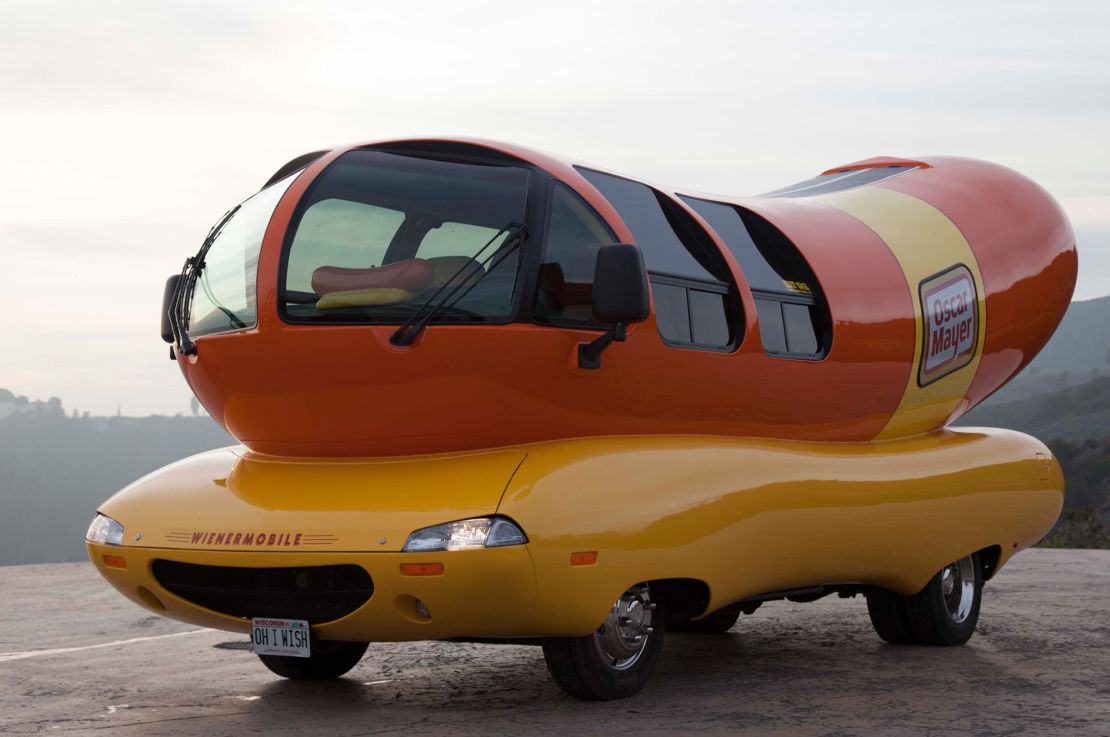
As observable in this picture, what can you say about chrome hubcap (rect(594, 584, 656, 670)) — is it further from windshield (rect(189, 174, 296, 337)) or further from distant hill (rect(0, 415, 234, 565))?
distant hill (rect(0, 415, 234, 565))

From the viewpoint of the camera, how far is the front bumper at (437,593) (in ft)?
19.5

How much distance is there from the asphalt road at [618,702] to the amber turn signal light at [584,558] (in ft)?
2.24

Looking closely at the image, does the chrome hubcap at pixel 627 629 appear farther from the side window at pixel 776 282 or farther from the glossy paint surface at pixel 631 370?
the side window at pixel 776 282

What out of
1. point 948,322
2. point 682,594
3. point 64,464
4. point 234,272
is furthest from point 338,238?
point 64,464

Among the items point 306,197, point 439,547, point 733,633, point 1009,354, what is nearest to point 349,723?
point 439,547

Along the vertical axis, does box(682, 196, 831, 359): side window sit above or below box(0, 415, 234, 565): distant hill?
above

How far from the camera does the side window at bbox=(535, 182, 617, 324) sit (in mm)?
6379

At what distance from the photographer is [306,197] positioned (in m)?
6.70

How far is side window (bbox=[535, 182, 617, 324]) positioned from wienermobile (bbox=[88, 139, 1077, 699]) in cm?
1

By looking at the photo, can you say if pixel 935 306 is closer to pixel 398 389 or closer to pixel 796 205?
pixel 796 205

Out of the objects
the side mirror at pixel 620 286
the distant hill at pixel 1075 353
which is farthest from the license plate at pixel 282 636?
the distant hill at pixel 1075 353

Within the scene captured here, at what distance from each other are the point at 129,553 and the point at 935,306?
5.16 meters

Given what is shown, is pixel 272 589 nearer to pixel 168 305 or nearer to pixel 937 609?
pixel 168 305

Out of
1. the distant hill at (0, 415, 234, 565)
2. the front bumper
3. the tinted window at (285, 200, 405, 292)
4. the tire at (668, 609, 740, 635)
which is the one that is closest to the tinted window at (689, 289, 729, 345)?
the tinted window at (285, 200, 405, 292)
